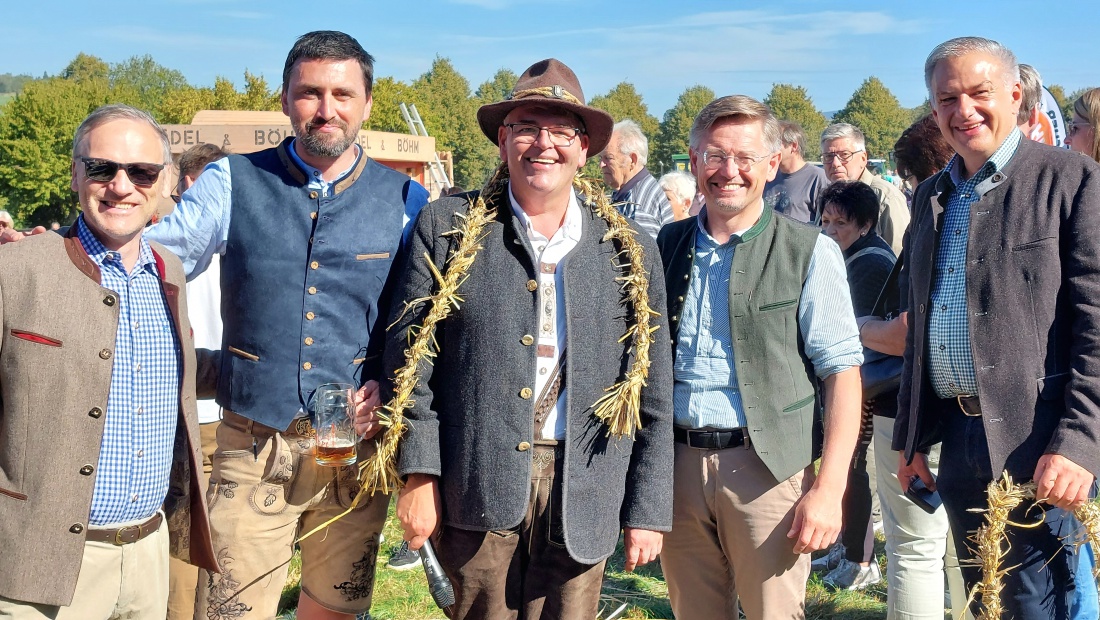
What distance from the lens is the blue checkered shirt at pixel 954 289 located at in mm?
2861

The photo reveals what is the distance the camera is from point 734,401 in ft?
9.62

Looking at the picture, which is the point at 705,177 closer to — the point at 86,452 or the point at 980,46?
Result: the point at 980,46

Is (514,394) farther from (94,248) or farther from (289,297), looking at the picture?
(94,248)

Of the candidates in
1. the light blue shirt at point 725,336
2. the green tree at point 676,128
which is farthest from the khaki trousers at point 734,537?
the green tree at point 676,128

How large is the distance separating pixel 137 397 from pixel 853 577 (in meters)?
3.84

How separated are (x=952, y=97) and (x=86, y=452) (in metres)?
2.73

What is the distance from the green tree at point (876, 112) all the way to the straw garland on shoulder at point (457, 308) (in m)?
65.4

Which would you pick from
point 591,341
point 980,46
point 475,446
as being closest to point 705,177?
point 591,341

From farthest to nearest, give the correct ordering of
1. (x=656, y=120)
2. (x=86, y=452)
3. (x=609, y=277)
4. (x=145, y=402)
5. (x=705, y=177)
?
(x=656, y=120) < (x=705, y=177) < (x=609, y=277) < (x=145, y=402) < (x=86, y=452)

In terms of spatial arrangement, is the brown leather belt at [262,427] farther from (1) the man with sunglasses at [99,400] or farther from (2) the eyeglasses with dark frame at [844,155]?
(2) the eyeglasses with dark frame at [844,155]

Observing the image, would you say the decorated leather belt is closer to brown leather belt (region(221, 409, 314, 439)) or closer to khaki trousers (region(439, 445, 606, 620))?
khaki trousers (region(439, 445, 606, 620))

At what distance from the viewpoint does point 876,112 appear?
216 ft

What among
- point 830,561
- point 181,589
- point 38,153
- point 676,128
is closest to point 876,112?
point 676,128

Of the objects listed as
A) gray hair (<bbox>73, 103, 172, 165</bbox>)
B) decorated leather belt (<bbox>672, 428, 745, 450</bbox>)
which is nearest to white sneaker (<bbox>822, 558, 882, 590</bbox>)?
decorated leather belt (<bbox>672, 428, 745, 450</bbox>)
